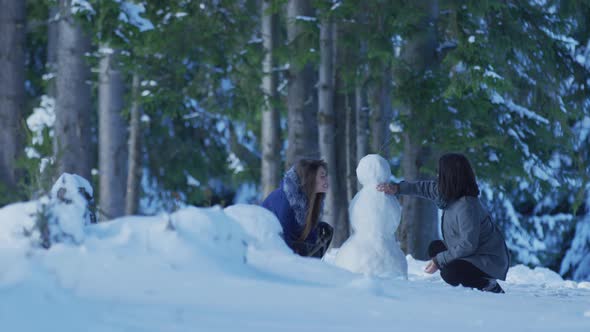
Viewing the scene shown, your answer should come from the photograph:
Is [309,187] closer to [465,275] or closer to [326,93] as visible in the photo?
[465,275]

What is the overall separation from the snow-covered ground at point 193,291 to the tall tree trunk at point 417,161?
20.4 feet

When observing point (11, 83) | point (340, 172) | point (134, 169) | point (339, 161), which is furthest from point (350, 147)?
point (11, 83)

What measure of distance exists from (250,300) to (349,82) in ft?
26.3

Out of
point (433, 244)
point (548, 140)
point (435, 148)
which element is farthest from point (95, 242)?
point (548, 140)

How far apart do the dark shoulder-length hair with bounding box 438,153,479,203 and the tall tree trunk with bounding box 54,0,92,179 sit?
19.9 feet

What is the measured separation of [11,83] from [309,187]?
606 centimetres

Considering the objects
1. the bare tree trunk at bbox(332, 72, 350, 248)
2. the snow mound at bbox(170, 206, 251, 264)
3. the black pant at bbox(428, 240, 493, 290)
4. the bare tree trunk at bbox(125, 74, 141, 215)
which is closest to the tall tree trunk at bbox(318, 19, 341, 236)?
the bare tree trunk at bbox(332, 72, 350, 248)

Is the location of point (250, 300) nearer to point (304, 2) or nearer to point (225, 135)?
point (304, 2)

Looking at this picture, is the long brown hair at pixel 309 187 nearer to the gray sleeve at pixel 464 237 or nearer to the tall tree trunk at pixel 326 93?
the gray sleeve at pixel 464 237

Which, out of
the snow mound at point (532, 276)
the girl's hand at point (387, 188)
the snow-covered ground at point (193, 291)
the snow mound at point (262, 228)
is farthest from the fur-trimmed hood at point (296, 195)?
the snow mound at point (532, 276)

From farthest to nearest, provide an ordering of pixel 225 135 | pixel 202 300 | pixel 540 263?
pixel 225 135, pixel 540 263, pixel 202 300

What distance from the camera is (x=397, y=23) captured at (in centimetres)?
952

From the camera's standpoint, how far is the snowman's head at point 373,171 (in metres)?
Answer: 6.20

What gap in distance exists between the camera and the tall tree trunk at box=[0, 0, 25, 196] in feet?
35.7
